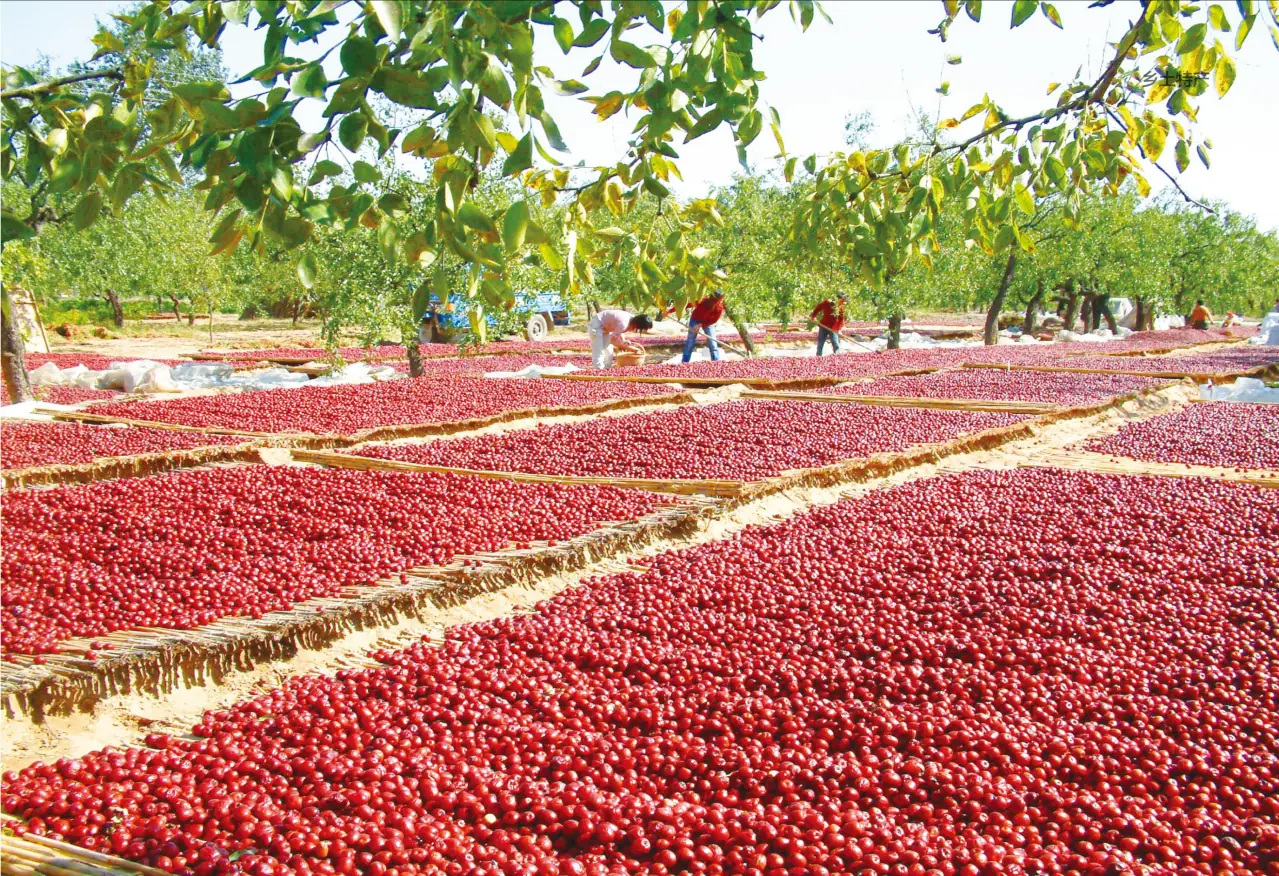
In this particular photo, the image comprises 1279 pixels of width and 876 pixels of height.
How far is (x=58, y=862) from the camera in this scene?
2.05m

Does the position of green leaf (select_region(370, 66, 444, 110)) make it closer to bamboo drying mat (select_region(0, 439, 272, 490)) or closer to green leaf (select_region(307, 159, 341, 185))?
green leaf (select_region(307, 159, 341, 185))

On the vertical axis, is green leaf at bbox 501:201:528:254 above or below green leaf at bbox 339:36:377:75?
below

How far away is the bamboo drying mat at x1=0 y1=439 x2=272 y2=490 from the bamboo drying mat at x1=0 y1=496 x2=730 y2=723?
304 cm

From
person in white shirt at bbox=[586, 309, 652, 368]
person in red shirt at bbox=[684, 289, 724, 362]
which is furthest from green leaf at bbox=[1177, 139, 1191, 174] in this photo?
person in red shirt at bbox=[684, 289, 724, 362]

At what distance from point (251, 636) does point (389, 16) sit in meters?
2.83

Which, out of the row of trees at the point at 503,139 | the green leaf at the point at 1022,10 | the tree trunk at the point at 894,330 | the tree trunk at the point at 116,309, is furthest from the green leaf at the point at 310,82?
the tree trunk at the point at 116,309

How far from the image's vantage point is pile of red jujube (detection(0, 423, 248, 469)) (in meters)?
6.60

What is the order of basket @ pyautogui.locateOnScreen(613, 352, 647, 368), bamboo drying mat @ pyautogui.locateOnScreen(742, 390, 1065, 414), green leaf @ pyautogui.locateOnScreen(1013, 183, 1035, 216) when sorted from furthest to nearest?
basket @ pyautogui.locateOnScreen(613, 352, 647, 368), bamboo drying mat @ pyautogui.locateOnScreen(742, 390, 1065, 414), green leaf @ pyautogui.locateOnScreen(1013, 183, 1035, 216)

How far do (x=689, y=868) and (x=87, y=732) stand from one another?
2063 mm

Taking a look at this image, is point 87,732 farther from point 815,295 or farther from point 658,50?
point 815,295

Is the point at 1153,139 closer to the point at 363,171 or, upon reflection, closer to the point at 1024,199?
the point at 1024,199

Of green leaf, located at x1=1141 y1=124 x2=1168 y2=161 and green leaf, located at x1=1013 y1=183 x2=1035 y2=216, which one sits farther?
green leaf, located at x1=1141 y1=124 x2=1168 y2=161

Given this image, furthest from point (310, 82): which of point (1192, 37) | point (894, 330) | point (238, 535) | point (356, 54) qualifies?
point (894, 330)

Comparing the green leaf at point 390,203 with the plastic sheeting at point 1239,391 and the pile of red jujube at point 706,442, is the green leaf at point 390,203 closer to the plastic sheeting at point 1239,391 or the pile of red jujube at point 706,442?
the pile of red jujube at point 706,442
